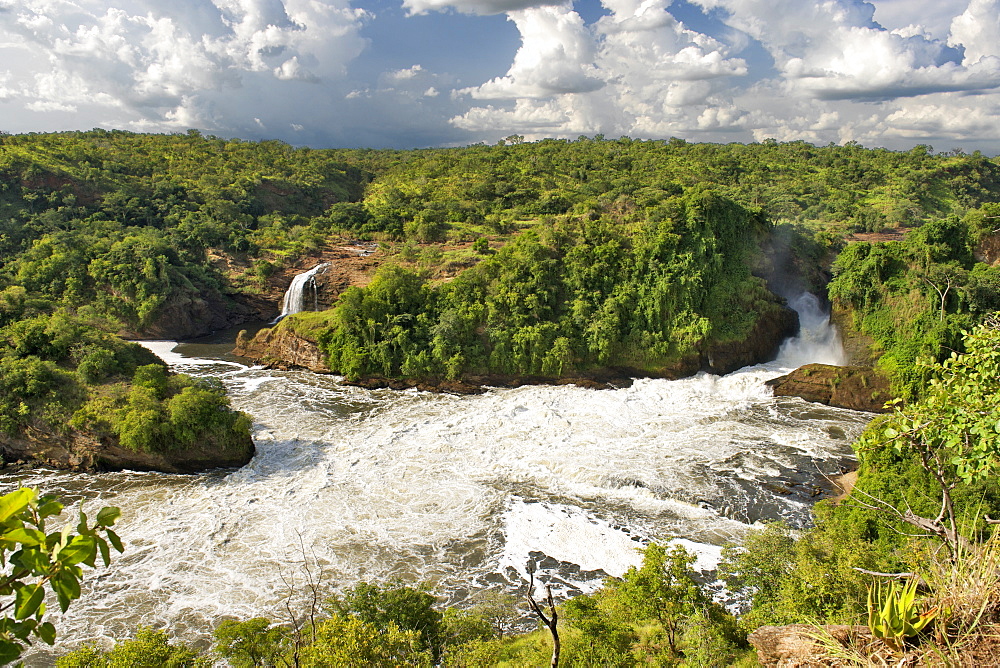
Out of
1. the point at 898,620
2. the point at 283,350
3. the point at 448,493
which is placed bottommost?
the point at 448,493

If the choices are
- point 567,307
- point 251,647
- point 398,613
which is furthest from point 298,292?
point 251,647

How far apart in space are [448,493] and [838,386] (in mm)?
15870

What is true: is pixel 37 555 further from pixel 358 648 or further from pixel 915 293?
pixel 915 293

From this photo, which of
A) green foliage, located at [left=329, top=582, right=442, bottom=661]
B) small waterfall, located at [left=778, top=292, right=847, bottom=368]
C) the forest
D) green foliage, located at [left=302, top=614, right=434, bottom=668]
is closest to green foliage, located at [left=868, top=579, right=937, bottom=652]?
the forest

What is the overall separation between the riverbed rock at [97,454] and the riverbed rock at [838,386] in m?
20.7

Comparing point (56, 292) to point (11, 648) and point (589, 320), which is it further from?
point (11, 648)

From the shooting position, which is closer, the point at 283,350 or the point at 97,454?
the point at 97,454

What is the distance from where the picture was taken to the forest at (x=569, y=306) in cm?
774

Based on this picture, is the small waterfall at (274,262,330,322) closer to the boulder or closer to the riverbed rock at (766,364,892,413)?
the boulder

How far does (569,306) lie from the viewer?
84.3 feet

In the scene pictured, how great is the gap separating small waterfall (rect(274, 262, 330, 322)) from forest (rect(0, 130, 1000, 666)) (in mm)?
3955

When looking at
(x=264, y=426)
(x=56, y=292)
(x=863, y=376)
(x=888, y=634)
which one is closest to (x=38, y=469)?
(x=264, y=426)

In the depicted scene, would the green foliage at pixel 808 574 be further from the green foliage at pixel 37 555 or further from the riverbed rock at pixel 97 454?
the riverbed rock at pixel 97 454

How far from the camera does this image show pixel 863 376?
21594 mm
